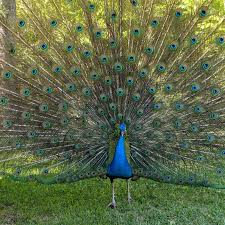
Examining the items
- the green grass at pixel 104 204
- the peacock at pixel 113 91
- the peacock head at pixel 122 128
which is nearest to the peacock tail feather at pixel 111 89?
the peacock at pixel 113 91

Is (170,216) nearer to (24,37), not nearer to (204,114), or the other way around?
(204,114)

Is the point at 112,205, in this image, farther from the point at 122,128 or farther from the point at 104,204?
the point at 122,128

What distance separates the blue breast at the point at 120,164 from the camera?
482cm

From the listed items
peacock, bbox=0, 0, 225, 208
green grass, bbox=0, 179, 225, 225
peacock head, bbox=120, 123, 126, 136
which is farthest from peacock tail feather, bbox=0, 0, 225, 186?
green grass, bbox=0, 179, 225, 225

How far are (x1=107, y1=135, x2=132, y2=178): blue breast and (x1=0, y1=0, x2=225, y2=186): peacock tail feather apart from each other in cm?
10

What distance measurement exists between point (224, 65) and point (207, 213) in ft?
5.37

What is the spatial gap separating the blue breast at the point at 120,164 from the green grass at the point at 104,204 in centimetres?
43

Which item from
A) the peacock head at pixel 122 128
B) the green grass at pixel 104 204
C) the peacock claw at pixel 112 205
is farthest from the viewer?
the peacock claw at pixel 112 205

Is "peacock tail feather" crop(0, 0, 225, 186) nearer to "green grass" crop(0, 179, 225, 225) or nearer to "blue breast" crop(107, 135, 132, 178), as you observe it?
"blue breast" crop(107, 135, 132, 178)

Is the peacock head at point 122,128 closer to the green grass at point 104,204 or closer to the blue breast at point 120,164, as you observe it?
the blue breast at point 120,164

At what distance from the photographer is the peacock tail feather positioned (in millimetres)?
4770

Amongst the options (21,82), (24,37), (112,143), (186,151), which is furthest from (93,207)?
(24,37)

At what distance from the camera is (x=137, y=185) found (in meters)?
5.98

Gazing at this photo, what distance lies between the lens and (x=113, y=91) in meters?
4.93
